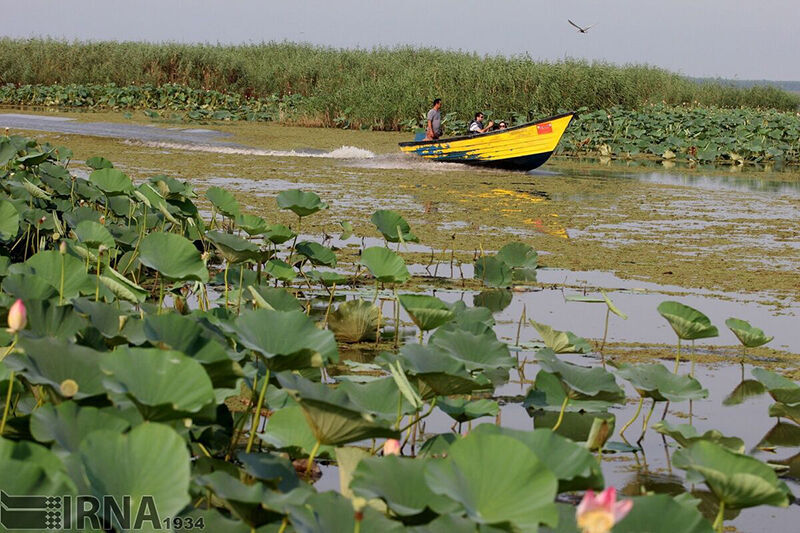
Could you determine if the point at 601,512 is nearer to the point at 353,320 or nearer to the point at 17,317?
the point at 17,317

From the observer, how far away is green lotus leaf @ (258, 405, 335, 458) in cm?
261

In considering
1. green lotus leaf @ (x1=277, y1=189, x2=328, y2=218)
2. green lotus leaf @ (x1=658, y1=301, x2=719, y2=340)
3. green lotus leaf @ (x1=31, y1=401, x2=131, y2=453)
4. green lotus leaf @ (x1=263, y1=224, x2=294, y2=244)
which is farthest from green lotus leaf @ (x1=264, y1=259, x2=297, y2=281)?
green lotus leaf @ (x1=31, y1=401, x2=131, y2=453)

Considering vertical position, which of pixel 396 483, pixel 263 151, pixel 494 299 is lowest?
pixel 263 151

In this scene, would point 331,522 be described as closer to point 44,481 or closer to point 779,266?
point 44,481

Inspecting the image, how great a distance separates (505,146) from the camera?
14828mm

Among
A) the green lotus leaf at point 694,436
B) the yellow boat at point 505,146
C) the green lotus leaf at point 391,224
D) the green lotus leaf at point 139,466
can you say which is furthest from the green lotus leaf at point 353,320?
the yellow boat at point 505,146

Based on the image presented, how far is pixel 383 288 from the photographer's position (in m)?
6.08

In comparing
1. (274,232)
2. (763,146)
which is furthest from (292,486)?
(763,146)

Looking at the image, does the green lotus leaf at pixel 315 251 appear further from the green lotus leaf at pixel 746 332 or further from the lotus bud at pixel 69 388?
the lotus bud at pixel 69 388

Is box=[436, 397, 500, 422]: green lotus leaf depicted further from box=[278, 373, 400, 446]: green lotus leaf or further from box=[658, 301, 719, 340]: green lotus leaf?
box=[658, 301, 719, 340]: green lotus leaf

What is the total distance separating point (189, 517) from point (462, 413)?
46.1 inches

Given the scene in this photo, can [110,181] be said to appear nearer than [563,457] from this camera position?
No

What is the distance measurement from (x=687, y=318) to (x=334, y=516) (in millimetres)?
2205

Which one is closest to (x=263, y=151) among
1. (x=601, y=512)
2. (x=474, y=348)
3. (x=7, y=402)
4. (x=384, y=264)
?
(x=384, y=264)
